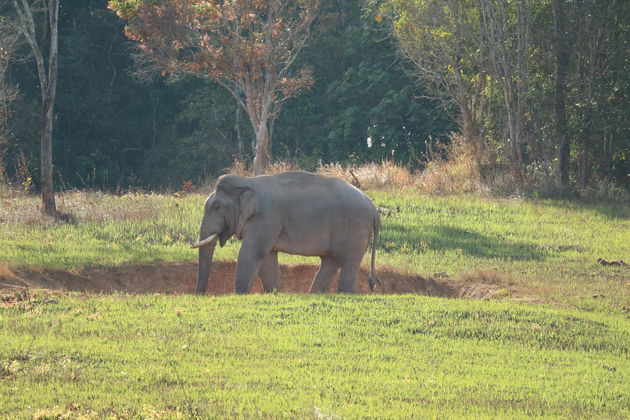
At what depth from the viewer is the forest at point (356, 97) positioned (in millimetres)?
29875

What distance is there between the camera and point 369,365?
33.3 feet

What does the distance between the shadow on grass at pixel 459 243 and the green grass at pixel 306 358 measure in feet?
18.7

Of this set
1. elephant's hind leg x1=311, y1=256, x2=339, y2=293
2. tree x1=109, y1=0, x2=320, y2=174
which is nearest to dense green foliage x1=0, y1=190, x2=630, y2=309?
elephant's hind leg x1=311, y1=256, x2=339, y2=293

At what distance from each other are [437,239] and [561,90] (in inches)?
428

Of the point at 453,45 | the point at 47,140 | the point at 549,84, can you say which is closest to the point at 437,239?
the point at 47,140

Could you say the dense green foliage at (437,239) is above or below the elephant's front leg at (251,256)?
below

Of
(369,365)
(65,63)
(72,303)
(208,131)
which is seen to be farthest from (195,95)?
(369,365)

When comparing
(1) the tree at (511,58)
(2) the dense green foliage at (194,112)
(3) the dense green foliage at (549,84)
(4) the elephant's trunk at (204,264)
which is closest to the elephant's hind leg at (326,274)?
(4) the elephant's trunk at (204,264)

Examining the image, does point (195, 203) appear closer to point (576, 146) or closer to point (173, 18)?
point (173, 18)

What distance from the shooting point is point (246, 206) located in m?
15.4

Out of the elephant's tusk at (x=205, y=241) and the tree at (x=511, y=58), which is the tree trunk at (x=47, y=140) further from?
the tree at (x=511, y=58)

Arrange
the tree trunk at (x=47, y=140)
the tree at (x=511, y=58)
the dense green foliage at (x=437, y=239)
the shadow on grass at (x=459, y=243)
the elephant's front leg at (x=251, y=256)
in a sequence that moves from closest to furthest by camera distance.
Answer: the elephant's front leg at (x=251, y=256), the dense green foliage at (x=437, y=239), the shadow on grass at (x=459, y=243), the tree trunk at (x=47, y=140), the tree at (x=511, y=58)

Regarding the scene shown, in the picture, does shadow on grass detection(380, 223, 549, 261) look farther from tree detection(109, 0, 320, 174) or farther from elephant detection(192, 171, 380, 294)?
tree detection(109, 0, 320, 174)

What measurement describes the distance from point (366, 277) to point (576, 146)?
1427 centimetres
